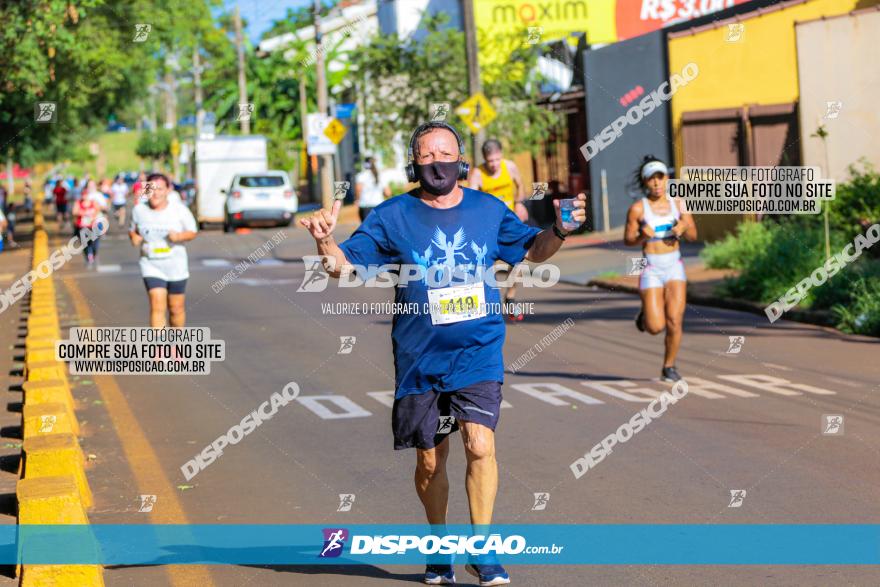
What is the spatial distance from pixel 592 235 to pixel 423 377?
81.0 ft

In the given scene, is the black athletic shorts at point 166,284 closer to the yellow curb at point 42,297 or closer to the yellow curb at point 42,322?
the yellow curb at point 42,322

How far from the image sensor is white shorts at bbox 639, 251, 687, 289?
11.8 m

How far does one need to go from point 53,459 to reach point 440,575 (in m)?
2.57

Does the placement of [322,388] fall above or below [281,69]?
below

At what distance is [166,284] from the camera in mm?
13875

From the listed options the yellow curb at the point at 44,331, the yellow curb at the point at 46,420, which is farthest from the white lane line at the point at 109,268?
the yellow curb at the point at 46,420

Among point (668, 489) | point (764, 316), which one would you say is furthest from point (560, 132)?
point (668, 489)

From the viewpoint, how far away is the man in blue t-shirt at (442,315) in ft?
19.9

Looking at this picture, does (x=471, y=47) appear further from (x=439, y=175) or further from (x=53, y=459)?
(x=439, y=175)

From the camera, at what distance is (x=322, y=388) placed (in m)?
12.3

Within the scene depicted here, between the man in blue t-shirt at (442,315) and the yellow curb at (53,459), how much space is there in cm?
222

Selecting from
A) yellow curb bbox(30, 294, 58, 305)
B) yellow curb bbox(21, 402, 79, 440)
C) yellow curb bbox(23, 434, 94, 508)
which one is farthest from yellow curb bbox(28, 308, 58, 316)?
yellow curb bbox(23, 434, 94, 508)

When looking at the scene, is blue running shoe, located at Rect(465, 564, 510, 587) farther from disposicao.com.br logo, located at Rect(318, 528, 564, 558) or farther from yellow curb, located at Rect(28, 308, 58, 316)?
yellow curb, located at Rect(28, 308, 58, 316)

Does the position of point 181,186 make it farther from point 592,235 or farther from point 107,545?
point 107,545
